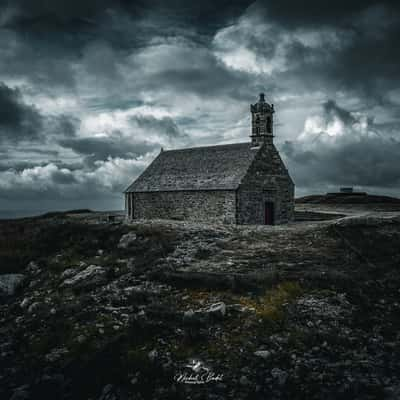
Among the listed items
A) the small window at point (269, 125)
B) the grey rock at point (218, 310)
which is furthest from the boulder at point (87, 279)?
the small window at point (269, 125)

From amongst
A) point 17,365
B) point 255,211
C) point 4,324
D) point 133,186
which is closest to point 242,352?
point 17,365

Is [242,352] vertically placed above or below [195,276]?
below

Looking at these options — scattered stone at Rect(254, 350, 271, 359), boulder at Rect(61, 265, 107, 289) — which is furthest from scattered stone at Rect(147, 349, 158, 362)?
boulder at Rect(61, 265, 107, 289)

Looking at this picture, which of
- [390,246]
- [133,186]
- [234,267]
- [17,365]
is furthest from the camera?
[133,186]

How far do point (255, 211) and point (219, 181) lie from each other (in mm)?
3645

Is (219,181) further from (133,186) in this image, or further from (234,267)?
(234,267)

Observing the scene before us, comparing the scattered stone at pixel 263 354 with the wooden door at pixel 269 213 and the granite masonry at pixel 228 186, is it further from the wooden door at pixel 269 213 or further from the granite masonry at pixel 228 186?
the wooden door at pixel 269 213

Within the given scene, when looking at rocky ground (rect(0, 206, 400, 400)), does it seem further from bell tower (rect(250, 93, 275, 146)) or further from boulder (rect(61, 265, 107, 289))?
bell tower (rect(250, 93, 275, 146))

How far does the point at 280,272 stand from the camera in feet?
54.1

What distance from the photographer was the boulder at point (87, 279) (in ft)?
57.7

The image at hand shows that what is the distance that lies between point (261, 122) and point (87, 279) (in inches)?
834

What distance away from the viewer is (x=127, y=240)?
79.4ft

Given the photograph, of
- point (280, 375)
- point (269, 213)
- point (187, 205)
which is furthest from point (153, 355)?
point (269, 213)

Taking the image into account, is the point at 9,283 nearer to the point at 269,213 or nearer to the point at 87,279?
the point at 87,279
